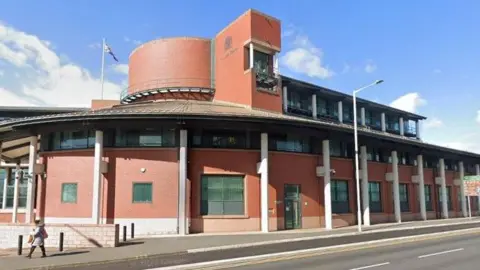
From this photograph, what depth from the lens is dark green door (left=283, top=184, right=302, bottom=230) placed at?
30255 millimetres

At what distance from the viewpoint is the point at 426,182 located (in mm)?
44750

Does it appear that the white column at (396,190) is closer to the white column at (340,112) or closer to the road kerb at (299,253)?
the white column at (340,112)

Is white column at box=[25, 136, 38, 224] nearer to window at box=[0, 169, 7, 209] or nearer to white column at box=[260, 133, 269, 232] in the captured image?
white column at box=[260, 133, 269, 232]

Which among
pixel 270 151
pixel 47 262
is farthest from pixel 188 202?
pixel 47 262

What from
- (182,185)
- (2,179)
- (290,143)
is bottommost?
(182,185)

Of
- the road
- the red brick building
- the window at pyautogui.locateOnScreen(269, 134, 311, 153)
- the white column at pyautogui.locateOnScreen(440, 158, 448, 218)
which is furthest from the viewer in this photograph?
the white column at pyautogui.locateOnScreen(440, 158, 448, 218)

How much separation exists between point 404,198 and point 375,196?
505cm

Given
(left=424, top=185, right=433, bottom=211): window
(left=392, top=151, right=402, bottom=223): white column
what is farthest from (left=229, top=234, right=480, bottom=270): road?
(left=424, top=185, right=433, bottom=211): window

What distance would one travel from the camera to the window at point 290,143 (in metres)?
30.2

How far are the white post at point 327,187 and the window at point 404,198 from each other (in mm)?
13131

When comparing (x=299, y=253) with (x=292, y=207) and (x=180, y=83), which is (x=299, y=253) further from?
(x=180, y=83)

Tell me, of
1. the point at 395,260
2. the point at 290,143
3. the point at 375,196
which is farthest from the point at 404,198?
the point at 395,260

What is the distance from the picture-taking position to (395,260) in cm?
1478

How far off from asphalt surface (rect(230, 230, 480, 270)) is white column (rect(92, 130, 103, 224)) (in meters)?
15.1
